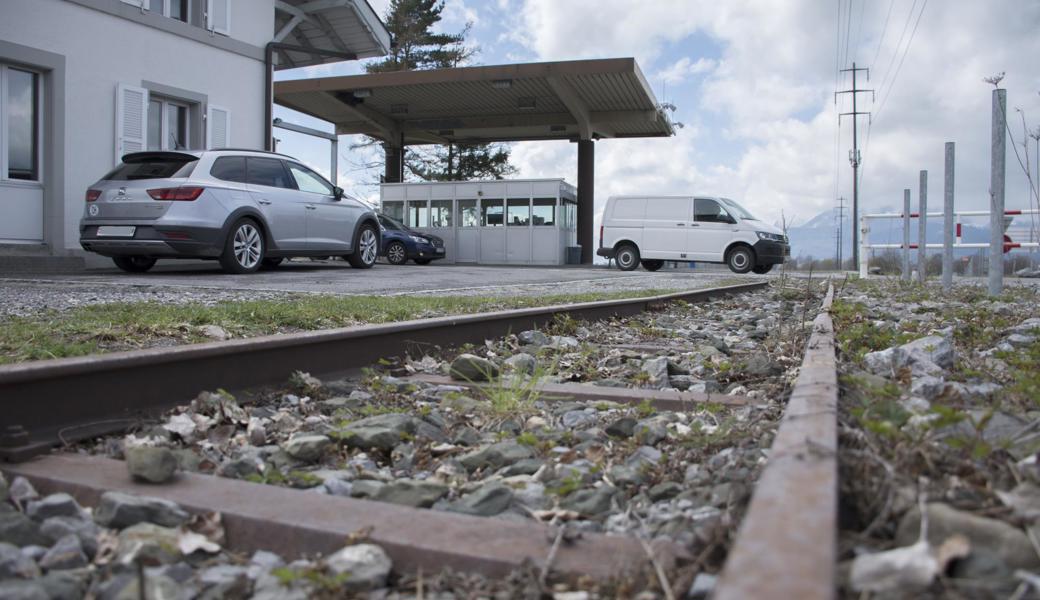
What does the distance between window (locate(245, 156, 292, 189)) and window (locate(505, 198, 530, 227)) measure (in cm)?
1513

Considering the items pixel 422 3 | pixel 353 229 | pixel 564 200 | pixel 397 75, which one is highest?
pixel 422 3

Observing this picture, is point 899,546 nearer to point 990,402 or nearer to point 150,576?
point 150,576

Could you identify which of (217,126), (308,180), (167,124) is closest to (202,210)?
(308,180)

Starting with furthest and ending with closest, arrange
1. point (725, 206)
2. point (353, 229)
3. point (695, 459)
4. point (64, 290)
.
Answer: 1. point (725, 206)
2. point (353, 229)
3. point (64, 290)
4. point (695, 459)

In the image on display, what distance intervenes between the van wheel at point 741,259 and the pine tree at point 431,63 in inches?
922

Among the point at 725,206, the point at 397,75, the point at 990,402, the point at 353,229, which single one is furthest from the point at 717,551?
the point at 397,75

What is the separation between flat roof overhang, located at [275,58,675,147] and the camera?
23.7 m

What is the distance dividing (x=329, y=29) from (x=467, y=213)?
977 cm

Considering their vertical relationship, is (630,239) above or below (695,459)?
above

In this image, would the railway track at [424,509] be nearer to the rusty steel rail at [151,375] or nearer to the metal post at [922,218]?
the rusty steel rail at [151,375]

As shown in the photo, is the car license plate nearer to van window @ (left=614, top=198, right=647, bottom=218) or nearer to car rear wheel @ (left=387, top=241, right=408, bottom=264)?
car rear wheel @ (left=387, top=241, right=408, bottom=264)

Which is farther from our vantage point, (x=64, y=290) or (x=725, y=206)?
(x=725, y=206)

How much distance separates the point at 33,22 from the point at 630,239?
14910mm

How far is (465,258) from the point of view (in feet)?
90.6
